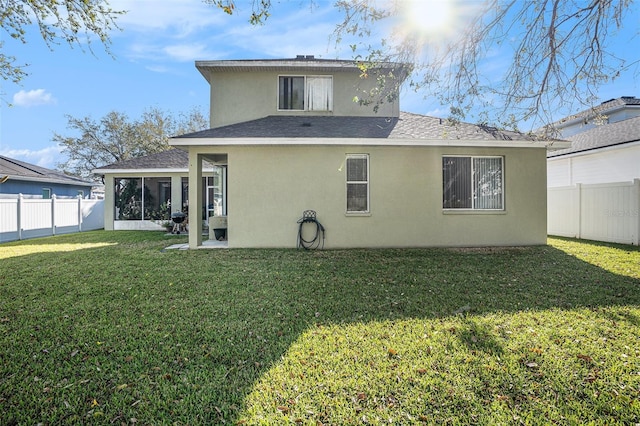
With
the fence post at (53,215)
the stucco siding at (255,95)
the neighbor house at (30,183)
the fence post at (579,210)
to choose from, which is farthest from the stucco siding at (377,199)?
the neighbor house at (30,183)

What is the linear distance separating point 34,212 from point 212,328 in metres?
14.4

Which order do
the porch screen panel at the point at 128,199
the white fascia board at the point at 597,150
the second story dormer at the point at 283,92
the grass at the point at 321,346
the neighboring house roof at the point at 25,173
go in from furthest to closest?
the neighboring house roof at the point at 25,173 < the porch screen panel at the point at 128,199 < the white fascia board at the point at 597,150 < the second story dormer at the point at 283,92 < the grass at the point at 321,346

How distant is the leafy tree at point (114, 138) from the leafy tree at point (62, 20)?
81.9ft

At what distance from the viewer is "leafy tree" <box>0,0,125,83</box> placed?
494 centimetres

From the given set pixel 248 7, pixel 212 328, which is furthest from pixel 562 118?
pixel 212 328

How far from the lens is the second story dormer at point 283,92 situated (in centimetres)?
1174

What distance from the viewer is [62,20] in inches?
203

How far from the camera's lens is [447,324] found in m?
4.05

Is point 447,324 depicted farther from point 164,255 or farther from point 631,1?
point 164,255

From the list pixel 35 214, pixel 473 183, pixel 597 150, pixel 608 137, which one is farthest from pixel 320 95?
pixel 608 137

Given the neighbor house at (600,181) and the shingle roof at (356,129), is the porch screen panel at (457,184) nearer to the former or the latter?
the shingle roof at (356,129)

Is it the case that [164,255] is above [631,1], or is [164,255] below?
below

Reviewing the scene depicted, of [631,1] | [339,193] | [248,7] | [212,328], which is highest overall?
[631,1]

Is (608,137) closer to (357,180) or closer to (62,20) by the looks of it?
(357,180)
